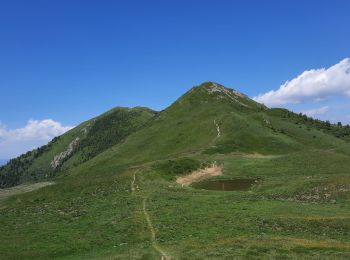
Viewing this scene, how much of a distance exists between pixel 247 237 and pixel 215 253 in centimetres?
581

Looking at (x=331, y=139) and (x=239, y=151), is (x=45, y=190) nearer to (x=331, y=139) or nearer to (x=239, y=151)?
(x=239, y=151)

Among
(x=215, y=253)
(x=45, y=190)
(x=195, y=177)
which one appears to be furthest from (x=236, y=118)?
(x=215, y=253)

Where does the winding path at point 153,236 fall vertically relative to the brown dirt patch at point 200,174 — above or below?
below

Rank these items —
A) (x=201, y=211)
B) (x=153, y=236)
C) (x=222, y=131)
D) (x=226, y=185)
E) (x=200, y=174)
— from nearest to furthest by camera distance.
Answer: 1. (x=153, y=236)
2. (x=201, y=211)
3. (x=226, y=185)
4. (x=200, y=174)
5. (x=222, y=131)

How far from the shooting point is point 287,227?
143ft

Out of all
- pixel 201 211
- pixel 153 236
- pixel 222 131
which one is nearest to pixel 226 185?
pixel 201 211

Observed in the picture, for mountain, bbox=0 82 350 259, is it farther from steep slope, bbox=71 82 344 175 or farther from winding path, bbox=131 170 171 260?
steep slope, bbox=71 82 344 175

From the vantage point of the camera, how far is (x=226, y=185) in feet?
245

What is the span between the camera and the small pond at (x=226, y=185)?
235 ft

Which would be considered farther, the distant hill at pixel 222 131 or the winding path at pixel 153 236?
the distant hill at pixel 222 131

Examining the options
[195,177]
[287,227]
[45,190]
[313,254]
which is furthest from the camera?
[195,177]

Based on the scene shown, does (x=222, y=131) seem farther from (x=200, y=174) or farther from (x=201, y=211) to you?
(x=201, y=211)

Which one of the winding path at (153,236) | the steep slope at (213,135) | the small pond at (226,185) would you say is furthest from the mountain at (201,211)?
the steep slope at (213,135)

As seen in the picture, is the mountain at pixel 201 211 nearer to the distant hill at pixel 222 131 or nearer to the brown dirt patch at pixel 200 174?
the brown dirt patch at pixel 200 174
